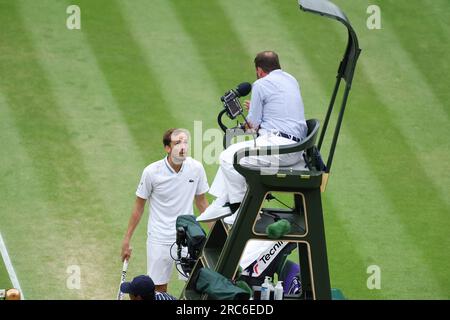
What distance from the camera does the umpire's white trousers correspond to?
32.3ft

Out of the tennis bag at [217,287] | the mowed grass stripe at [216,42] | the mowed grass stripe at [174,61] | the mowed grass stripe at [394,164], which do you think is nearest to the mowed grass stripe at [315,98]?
the mowed grass stripe at [216,42]

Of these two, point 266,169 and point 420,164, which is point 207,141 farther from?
point 266,169

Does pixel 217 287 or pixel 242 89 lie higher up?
pixel 242 89

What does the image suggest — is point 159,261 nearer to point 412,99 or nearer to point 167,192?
point 167,192

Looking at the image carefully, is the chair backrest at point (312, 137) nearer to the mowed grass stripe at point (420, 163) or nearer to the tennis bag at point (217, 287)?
the tennis bag at point (217, 287)

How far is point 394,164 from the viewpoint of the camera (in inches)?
623

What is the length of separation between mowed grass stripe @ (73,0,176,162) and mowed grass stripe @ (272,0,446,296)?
2.73 meters

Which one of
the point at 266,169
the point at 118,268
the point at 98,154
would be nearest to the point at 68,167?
the point at 98,154

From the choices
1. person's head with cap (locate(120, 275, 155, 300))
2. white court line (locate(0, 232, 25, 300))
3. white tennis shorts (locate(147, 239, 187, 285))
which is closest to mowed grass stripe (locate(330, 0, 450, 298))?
white tennis shorts (locate(147, 239, 187, 285))

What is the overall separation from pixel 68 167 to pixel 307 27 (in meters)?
5.15

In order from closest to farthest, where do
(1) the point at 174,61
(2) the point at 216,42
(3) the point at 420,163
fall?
(3) the point at 420,163
(1) the point at 174,61
(2) the point at 216,42

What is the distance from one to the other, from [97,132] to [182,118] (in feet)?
4.15

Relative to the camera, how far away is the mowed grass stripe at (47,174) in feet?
45.3

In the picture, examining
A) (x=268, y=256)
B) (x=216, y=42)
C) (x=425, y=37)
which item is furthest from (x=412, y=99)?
(x=268, y=256)
